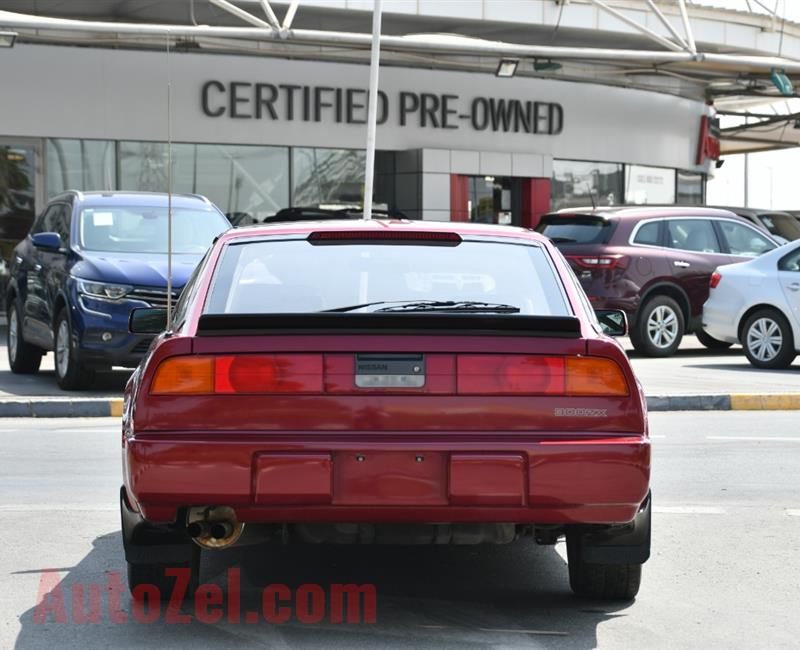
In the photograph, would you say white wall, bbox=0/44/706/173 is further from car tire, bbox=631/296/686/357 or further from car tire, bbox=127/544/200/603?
car tire, bbox=127/544/200/603

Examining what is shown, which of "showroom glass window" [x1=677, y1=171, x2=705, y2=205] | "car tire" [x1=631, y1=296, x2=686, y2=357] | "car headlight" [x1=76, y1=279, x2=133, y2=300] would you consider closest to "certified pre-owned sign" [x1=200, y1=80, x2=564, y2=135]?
"showroom glass window" [x1=677, y1=171, x2=705, y2=205]

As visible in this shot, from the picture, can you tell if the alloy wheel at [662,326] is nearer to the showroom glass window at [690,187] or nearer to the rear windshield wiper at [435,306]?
the rear windshield wiper at [435,306]

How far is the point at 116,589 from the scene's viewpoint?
6.10m

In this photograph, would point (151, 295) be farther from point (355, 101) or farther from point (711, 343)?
point (355, 101)

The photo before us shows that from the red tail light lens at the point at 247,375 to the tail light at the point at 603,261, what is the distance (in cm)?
1328

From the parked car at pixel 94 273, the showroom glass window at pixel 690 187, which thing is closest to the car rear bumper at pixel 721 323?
the parked car at pixel 94 273

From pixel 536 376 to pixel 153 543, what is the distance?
1.52 m

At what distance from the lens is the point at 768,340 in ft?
54.9

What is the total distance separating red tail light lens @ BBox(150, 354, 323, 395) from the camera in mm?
5246

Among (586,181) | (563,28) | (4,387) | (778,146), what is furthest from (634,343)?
(778,146)

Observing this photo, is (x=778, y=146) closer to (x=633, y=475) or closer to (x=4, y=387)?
(x=4, y=387)

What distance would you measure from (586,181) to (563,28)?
150 inches

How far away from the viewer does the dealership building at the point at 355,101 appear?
2405cm

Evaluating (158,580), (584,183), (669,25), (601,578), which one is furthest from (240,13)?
(601,578)
